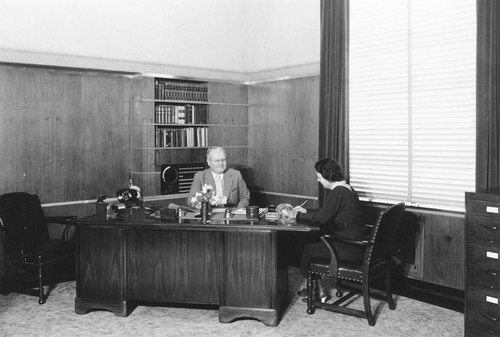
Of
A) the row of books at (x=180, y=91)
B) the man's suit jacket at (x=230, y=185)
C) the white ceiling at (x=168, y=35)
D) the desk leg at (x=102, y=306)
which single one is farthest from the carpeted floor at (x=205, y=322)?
the row of books at (x=180, y=91)

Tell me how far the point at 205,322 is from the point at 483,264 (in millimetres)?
2311

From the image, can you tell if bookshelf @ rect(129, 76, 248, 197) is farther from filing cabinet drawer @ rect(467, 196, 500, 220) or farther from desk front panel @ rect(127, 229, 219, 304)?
filing cabinet drawer @ rect(467, 196, 500, 220)

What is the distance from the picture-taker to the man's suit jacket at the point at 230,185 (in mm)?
5703

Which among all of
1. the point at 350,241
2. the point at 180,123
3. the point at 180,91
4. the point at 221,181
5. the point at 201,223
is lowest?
the point at 350,241

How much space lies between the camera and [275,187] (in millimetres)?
6840

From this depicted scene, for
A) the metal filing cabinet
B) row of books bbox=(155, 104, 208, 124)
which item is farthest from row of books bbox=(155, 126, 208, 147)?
→ the metal filing cabinet

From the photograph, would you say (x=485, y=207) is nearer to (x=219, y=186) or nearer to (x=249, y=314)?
(x=249, y=314)

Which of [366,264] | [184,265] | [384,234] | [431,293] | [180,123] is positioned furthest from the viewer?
[180,123]

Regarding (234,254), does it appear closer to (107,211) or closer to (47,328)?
(107,211)

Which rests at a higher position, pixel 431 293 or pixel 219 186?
pixel 219 186

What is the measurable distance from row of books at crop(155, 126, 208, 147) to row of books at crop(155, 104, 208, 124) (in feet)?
0.34

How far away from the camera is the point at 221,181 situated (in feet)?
19.0

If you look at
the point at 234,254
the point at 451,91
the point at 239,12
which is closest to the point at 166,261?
the point at 234,254

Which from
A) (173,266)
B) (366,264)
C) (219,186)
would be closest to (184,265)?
(173,266)
